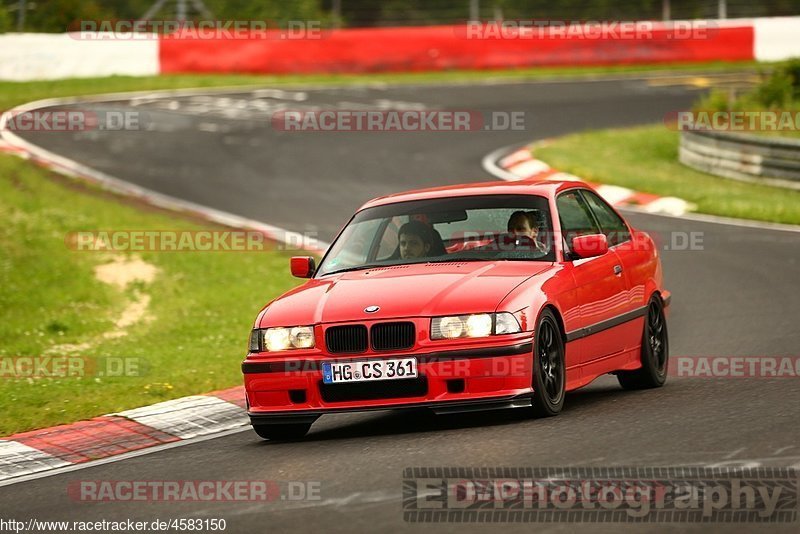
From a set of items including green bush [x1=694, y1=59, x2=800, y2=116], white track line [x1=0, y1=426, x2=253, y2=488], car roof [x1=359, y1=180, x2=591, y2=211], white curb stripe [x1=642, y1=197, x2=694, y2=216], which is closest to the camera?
white track line [x1=0, y1=426, x2=253, y2=488]

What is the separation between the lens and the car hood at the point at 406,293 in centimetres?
809

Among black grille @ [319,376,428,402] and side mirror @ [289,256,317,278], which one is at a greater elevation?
side mirror @ [289,256,317,278]

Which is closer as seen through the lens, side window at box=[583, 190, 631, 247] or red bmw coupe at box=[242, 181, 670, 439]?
red bmw coupe at box=[242, 181, 670, 439]

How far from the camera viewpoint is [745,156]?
2220 cm

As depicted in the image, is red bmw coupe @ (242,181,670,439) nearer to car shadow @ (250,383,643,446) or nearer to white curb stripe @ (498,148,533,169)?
car shadow @ (250,383,643,446)

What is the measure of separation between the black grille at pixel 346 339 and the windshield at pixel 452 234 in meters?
1.08

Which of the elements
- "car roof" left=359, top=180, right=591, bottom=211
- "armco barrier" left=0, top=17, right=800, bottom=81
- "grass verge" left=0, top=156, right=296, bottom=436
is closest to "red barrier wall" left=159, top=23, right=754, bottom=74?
"armco barrier" left=0, top=17, right=800, bottom=81

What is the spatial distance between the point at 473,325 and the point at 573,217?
1.89m

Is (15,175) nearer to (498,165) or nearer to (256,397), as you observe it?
(498,165)

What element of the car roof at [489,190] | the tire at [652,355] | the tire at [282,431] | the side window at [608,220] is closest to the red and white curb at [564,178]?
the side window at [608,220]

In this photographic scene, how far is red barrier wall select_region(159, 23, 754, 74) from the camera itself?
3778 cm

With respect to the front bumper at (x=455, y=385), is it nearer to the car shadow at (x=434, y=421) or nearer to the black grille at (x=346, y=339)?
the black grille at (x=346, y=339)

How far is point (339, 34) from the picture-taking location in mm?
38125

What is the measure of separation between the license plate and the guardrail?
46.7ft
